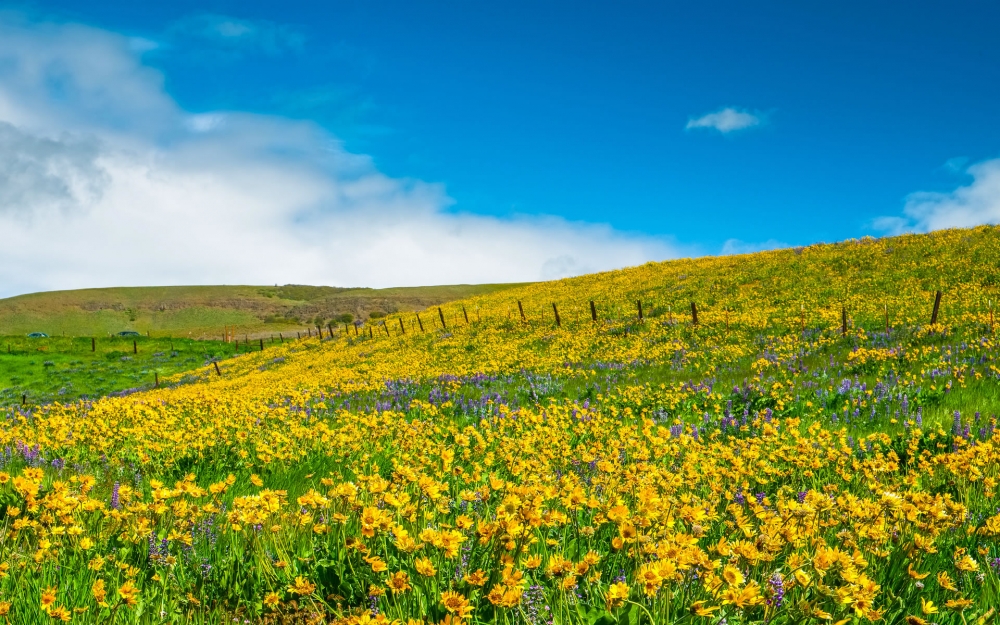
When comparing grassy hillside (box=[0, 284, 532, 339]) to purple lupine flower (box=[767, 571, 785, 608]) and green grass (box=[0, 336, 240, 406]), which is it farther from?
purple lupine flower (box=[767, 571, 785, 608])

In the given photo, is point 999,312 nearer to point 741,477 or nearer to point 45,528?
point 741,477

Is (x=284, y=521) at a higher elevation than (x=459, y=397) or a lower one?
higher

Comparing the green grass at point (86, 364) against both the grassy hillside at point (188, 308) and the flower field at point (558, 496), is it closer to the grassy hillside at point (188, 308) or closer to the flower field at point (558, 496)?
the flower field at point (558, 496)

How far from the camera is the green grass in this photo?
37.6 meters

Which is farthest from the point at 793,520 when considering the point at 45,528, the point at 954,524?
the point at 45,528

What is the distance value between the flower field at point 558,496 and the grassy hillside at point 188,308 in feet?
415

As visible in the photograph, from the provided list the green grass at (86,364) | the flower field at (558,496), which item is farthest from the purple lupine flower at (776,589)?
the green grass at (86,364)

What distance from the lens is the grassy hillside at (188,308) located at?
144 metres

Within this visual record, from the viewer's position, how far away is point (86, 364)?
5269 centimetres

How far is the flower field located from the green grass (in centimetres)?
2610

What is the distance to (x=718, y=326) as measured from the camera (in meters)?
25.1

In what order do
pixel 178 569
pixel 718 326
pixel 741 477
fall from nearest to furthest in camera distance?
pixel 178 569
pixel 741 477
pixel 718 326

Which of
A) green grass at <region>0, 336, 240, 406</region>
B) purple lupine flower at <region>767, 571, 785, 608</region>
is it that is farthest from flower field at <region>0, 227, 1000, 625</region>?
green grass at <region>0, 336, 240, 406</region>

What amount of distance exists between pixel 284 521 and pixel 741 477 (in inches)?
164
